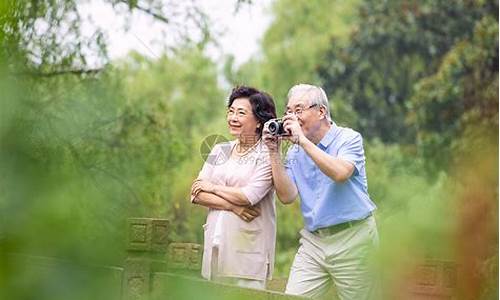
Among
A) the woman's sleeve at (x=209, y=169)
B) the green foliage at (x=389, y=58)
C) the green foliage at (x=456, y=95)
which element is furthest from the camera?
the green foliage at (x=389, y=58)

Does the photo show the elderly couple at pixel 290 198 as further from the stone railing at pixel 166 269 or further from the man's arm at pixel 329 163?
the stone railing at pixel 166 269

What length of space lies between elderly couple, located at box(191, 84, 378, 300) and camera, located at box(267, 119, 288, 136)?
0.10 metres

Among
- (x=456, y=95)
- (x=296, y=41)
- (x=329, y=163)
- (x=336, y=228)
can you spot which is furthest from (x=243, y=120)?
(x=296, y=41)

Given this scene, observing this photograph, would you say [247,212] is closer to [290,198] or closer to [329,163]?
[290,198]

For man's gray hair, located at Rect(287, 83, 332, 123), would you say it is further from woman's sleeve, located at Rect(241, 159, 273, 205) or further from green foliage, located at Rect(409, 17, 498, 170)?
green foliage, located at Rect(409, 17, 498, 170)

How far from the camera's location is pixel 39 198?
→ 855mm

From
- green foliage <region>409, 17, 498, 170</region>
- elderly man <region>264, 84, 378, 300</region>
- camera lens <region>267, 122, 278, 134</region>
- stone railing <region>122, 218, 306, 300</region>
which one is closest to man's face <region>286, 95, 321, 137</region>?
elderly man <region>264, 84, 378, 300</region>

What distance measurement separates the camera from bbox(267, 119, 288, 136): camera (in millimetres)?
2768

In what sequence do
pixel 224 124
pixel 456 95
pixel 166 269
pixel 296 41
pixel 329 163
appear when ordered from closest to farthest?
pixel 166 269 < pixel 329 163 < pixel 456 95 < pixel 224 124 < pixel 296 41

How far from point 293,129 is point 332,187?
1.12ft

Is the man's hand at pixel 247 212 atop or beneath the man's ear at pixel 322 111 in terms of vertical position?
beneath

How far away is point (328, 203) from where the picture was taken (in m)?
3.06

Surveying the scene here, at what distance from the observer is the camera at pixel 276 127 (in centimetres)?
277

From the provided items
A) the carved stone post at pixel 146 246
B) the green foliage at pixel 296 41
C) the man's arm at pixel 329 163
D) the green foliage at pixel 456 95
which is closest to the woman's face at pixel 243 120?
the man's arm at pixel 329 163
